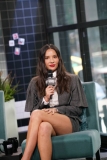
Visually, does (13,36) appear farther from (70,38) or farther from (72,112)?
(72,112)

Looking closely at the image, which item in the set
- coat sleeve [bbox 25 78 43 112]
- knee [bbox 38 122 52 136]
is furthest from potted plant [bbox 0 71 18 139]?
knee [bbox 38 122 52 136]

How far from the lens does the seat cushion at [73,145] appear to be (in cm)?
394

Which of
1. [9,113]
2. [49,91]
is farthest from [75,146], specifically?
[9,113]

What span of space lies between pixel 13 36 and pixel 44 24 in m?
0.56

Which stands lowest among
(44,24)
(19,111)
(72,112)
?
(19,111)

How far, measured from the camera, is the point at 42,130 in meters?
3.82

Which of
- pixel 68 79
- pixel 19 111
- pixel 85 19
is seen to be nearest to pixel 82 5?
pixel 85 19

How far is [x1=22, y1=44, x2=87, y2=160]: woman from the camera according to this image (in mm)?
3981

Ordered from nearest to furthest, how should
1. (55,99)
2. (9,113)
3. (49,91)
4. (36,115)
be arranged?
1. (36,115)
2. (49,91)
3. (55,99)
4. (9,113)

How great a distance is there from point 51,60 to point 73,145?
2.76 feet

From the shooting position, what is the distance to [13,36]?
7395 millimetres

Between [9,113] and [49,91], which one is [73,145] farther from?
[9,113]

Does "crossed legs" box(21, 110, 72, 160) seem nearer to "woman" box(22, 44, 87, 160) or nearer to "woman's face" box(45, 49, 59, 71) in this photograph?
"woman" box(22, 44, 87, 160)

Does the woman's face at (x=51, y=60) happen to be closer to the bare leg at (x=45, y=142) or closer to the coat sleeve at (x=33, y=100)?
the coat sleeve at (x=33, y=100)
